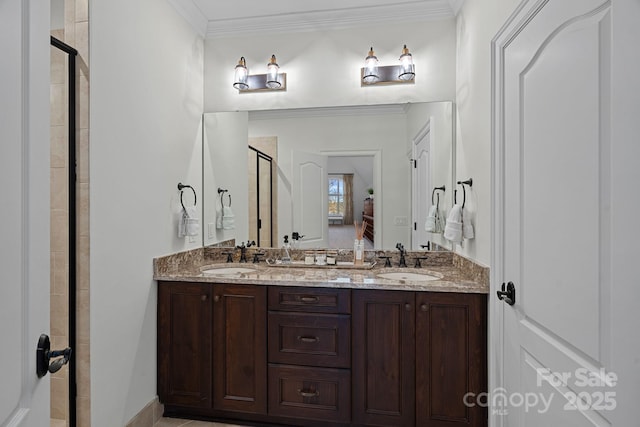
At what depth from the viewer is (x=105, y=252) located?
1826 mm

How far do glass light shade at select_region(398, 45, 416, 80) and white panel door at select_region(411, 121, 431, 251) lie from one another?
0.36 meters

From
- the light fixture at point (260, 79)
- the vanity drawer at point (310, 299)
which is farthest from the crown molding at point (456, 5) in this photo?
the vanity drawer at point (310, 299)

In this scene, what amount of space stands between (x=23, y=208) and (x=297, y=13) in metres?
2.38

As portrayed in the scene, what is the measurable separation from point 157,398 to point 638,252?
98.6 inches

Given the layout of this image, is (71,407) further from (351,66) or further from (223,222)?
(351,66)

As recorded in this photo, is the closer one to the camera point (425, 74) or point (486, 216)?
point (486, 216)

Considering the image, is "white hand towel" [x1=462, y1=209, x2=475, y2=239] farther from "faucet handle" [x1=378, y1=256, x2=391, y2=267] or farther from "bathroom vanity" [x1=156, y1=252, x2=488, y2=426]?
"faucet handle" [x1=378, y1=256, x2=391, y2=267]

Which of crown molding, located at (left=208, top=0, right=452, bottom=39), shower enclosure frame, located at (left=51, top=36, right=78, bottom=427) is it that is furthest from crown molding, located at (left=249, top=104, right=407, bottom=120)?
shower enclosure frame, located at (left=51, top=36, right=78, bottom=427)

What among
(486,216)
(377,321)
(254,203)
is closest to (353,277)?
(377,321)

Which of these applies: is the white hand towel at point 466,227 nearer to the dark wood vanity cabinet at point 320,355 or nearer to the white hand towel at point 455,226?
the white hand towel at point 455,226

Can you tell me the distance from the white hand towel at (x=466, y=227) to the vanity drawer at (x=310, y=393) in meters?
1.05

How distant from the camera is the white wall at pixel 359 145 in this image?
269 centimetres

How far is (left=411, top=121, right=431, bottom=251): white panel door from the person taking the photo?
8.55 ft

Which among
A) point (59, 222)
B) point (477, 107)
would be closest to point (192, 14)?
point (59, 222)
